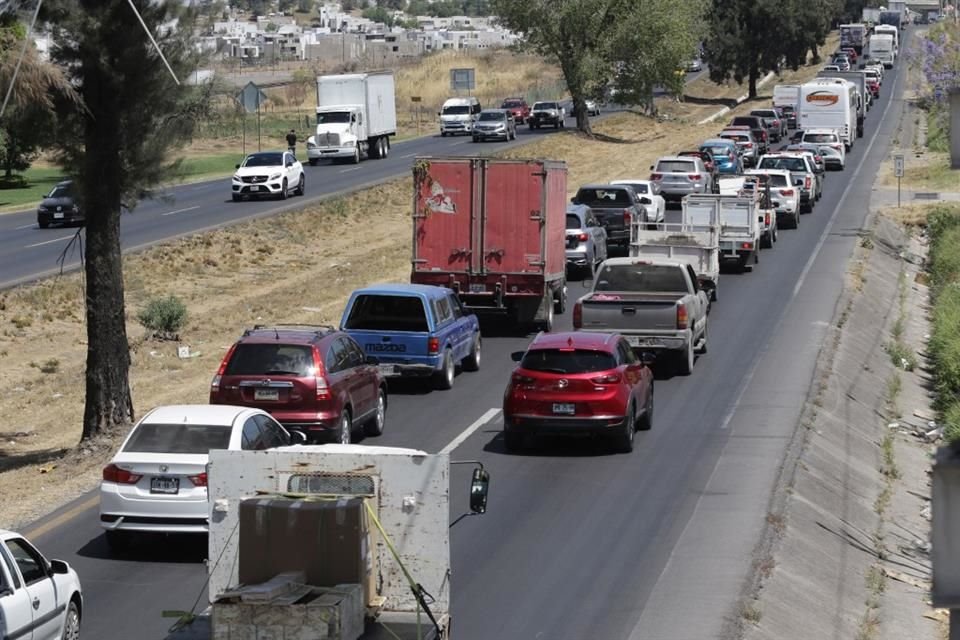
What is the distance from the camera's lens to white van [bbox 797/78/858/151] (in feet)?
235

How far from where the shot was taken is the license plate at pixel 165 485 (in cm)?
1480

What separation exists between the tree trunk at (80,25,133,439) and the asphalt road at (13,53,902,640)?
3.14 meters

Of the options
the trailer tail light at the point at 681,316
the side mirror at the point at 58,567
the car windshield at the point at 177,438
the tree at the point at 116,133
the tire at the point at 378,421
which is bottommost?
the tire at the point at 378,421

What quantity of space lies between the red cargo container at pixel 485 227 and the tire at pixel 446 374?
4.05 metres

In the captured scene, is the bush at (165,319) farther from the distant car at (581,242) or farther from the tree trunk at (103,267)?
the tree trunk at (103,267)

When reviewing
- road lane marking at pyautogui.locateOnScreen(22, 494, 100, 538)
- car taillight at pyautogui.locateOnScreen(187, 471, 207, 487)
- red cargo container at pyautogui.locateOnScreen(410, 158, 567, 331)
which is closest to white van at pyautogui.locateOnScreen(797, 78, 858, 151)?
red cargo container at pyautogui.locateOnScreen(410, 158, 567, 331)

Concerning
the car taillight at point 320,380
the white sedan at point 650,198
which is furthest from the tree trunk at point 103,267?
the white sedan at point 650,198

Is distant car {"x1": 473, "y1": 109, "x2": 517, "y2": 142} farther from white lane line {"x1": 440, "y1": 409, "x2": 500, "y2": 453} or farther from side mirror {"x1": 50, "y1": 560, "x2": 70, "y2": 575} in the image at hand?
side mirror {"x1": 50, "y1": 560, "x2": 70, "y2": 575}

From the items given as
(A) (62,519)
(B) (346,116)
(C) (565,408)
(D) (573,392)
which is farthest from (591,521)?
(B) (346,116)

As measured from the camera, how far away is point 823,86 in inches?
2813

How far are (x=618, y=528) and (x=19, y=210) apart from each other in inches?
1563

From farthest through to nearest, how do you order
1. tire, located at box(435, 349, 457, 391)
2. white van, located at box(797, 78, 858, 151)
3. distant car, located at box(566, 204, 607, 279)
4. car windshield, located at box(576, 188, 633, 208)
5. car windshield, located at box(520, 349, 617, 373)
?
white van, located at box(797, 78, 858, 151), car windshield, located at box(576, 188, 633, 208), distant car, located at box(566, 204, 607, 279), tire, located at box(435, 349, 457, 391), car windshield, located at box(520, 349, 617, 373)

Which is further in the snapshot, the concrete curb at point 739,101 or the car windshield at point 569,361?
the concrete curb at point 739,101

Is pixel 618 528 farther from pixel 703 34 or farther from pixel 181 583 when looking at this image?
pixel 703 34
